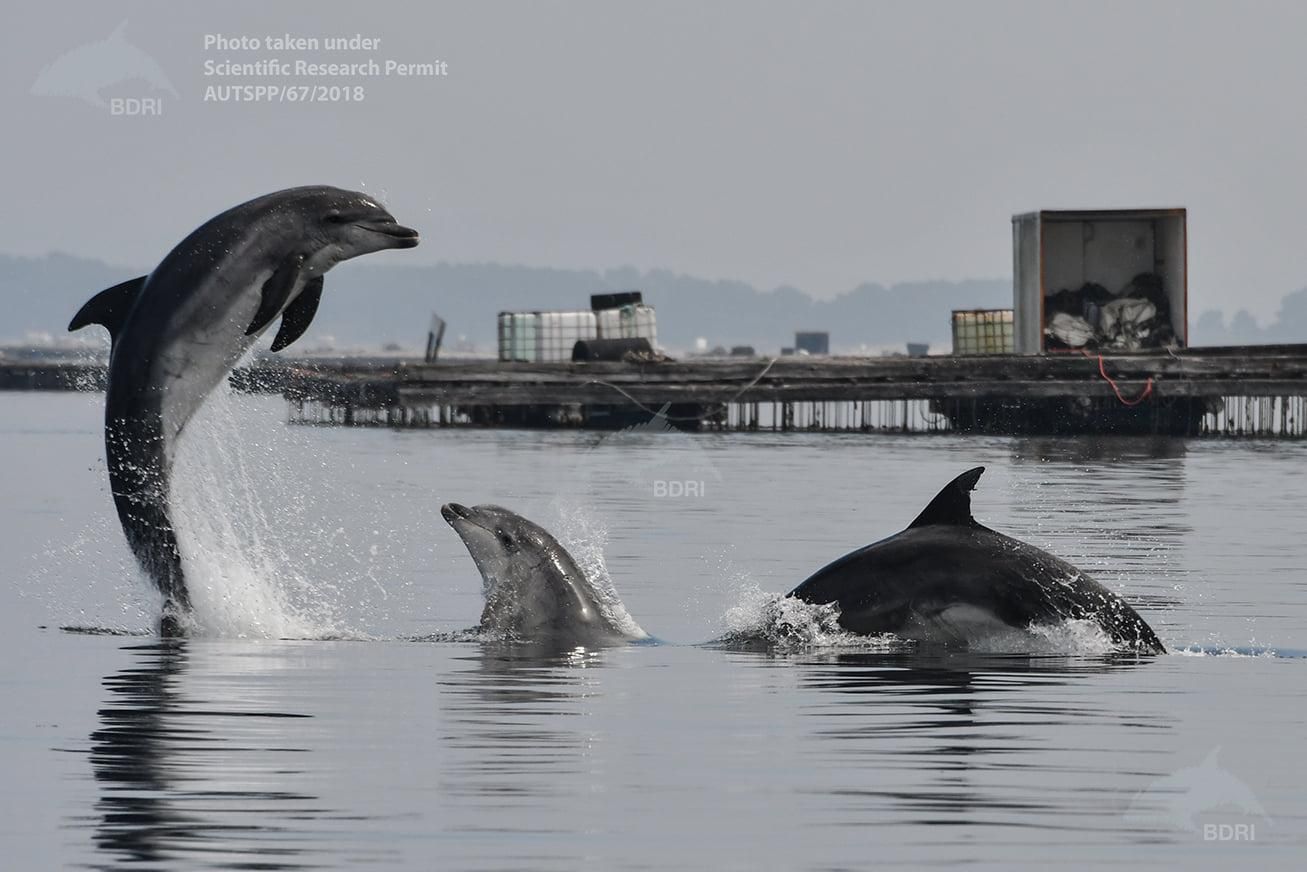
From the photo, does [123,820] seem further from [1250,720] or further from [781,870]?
[1250,720]

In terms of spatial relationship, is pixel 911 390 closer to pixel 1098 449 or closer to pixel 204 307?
pixel 1098 449

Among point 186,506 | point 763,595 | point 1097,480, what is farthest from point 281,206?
point 1097,480

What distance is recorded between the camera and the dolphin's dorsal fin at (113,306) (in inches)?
680

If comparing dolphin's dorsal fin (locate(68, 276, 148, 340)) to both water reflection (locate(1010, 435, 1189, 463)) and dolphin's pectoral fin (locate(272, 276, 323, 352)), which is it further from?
water reflection (locate(1010, 435, 1189, 463))

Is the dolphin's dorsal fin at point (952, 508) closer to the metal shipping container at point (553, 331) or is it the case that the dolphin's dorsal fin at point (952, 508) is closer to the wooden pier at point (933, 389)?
the wooden pier at point (933, 389)

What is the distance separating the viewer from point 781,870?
33.8ft

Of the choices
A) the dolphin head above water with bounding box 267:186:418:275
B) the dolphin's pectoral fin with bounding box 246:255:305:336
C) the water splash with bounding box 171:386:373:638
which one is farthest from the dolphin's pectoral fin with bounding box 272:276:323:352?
the water splash with bounding box 171:386:373:638

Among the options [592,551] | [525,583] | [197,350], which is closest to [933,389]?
[592,551]

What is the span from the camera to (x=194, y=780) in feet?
40.0

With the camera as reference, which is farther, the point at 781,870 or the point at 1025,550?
the point at 1025,550

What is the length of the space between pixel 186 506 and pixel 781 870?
9971 millimetres

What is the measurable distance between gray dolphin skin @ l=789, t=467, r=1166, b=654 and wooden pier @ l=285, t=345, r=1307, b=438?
48.6 m

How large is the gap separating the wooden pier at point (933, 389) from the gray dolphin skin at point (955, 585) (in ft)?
160

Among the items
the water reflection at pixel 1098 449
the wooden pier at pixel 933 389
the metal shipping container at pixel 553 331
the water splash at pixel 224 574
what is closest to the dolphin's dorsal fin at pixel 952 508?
the water splash at pixel 224 574
